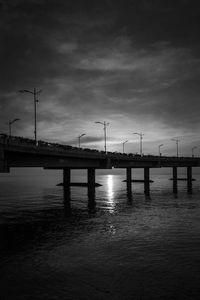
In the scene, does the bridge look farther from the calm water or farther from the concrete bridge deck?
the calm water

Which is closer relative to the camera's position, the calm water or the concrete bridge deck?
the calm water

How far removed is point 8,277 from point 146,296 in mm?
9169

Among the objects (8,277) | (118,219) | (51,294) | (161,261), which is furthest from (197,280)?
(118,219)

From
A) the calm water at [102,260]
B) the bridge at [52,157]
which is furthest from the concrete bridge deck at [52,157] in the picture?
the calm water at [102,260]

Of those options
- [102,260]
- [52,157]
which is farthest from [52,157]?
→ [102,260]

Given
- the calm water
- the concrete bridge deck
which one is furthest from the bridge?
the calm water

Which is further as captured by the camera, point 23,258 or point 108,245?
point 108,245

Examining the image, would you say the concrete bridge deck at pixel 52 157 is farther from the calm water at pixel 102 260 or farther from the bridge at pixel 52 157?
the calm water at pixel 102 260

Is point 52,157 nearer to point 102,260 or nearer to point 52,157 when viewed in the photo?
point 52,157

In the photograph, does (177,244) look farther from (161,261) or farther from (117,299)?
(117,299)

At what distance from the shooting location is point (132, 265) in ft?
68.4

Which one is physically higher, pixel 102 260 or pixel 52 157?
pixel 52 157

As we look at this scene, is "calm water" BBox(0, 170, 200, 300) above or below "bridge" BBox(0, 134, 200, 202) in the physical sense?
below

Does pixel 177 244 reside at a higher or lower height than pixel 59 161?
lower
